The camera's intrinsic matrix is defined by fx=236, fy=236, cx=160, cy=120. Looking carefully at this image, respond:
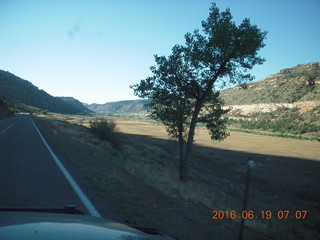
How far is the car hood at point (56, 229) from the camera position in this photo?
7.50ft

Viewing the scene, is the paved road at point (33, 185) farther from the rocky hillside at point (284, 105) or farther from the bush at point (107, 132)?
the rocky hillside at point (284, 105)

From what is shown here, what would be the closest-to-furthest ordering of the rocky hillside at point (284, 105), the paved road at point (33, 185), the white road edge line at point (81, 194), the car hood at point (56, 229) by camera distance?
the car hood at point (56, 229) < the white road edge line at point (81, 194) < the paved road at point (33, 185) < the rocky hillside at point (284, 105)

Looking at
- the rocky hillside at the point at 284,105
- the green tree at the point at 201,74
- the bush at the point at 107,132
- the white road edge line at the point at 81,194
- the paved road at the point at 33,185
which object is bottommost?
the paved road at the point at 33,185

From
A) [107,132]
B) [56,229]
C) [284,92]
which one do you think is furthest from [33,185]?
[284,92]

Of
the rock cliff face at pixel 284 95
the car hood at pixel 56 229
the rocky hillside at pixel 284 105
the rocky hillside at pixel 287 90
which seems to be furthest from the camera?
the rocky hillside at pixel 287 90

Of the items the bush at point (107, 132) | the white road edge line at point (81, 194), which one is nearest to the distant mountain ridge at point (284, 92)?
the bush at point (107, 132)

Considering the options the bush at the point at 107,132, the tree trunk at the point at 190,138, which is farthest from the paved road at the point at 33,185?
the bush at the point at 107,132

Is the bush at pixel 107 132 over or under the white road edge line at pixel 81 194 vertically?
over

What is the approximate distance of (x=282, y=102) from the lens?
9356 cm

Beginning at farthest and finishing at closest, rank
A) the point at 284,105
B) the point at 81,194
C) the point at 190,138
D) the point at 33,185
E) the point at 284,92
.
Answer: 1. the point at 284,92
2. the point at 284,105
3. the point at 190,138
4. the point at 33,185
5. the point at 81,194

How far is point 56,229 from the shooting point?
249 cm

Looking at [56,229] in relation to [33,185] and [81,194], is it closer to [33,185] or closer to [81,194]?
[81,194]

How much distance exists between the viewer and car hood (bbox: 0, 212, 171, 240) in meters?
2.29

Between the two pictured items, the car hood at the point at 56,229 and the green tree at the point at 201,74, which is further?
the green tree at the point at 201,74
